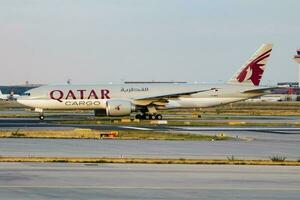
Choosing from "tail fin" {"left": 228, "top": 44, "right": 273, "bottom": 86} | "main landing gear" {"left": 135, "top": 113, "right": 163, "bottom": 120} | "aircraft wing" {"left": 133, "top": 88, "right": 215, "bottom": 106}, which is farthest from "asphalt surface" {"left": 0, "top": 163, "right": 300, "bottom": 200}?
"tail fin" {"left": 228, "top": 44, "right": 273, "bottom": 86}

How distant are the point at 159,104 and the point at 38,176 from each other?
43.4 m

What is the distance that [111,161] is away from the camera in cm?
2205

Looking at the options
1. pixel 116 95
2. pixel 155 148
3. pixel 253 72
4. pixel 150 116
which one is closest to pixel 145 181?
pixel 155 148

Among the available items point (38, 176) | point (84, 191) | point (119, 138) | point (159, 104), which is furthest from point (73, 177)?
point (159, 104)

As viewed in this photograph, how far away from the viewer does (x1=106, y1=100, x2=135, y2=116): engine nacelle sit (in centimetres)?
5716

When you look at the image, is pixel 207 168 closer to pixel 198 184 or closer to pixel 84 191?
pixel 198 184

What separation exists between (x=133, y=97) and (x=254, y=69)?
1277cm

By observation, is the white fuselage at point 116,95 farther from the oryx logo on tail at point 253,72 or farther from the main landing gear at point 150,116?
the oryx logo on tail at point 253,72

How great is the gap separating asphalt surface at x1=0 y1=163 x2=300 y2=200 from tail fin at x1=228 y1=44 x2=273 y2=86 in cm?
4427

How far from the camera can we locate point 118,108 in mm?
57156

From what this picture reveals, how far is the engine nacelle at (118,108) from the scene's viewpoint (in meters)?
57.2

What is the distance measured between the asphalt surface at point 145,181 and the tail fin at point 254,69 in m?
44.3

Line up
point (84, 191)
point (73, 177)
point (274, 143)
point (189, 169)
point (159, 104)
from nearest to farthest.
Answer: point (84, 191) → point (73, 177) → point (189, 169) → point (274, 143) → point (159, 104)

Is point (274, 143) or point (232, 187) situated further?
point (274, 143)
